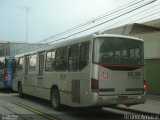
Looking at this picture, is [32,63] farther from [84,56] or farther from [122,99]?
[122,99]

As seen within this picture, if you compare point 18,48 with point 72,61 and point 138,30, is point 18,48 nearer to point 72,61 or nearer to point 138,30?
point 138,30

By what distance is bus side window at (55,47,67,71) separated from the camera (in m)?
16.0

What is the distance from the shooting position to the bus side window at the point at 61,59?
16.0 metres

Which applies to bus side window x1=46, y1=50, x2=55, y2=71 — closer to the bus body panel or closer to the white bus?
the white bus

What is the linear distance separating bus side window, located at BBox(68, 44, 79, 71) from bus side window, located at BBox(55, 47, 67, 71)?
21.7 inches

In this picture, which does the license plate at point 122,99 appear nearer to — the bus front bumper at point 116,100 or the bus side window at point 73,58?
the bus front bumper at point 116,100

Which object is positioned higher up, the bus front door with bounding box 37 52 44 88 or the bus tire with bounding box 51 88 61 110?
the bus front door with bounding box 37 52 44 88

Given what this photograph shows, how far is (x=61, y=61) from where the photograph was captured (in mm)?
16406

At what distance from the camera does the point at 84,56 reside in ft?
46.2

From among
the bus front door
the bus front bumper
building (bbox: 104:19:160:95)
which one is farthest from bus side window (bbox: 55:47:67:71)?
building (bbox: 104:19:160:95)

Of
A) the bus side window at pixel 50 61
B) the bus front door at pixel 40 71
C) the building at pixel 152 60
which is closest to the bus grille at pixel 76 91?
the bus side window at pixel 50 61

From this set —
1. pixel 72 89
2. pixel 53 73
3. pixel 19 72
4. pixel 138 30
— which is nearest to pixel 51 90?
pixel 53 73

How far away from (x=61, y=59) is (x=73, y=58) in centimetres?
142

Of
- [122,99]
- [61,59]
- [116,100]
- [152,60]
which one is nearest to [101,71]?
[116,100]
